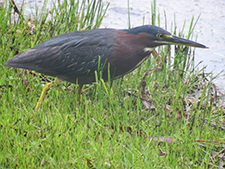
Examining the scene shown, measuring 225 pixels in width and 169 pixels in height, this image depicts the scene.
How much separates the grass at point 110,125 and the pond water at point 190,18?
2.58 feet

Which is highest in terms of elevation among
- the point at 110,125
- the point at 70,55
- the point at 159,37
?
the point at 159,37

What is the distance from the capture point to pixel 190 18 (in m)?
5.32

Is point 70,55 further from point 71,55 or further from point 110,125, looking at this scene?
point 110,125

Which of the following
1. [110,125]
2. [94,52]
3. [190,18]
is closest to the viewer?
[110,125]

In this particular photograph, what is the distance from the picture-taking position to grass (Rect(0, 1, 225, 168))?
8.90 feet

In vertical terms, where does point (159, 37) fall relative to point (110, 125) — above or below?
above

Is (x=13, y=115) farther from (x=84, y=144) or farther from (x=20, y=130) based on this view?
(x=84, y=144)

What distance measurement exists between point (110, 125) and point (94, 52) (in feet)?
2.18

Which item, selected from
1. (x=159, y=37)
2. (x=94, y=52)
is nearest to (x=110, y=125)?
(x=94, y=52)

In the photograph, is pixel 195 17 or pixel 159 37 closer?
pixel 159 37

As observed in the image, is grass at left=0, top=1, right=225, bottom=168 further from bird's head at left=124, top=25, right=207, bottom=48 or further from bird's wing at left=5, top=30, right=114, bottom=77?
bird's head at left=124, top=25, right=207, bottom=48

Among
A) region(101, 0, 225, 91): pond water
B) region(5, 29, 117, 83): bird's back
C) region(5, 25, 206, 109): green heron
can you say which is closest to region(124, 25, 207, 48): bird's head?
region(5, 25, 206, 109): green heron

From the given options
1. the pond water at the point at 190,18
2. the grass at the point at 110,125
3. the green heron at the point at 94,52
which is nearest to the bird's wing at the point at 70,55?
the green heron at the point at 94,52

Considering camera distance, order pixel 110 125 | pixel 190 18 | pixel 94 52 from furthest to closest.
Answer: pixel 190 18 < pixel 94 52 < pixel 110 125
